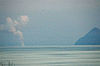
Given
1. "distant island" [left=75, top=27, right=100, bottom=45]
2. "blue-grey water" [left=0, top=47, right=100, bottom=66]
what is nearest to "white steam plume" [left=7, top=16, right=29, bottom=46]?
A: "blue-grey water" [left=0, top=47, right=100, bottom=66]

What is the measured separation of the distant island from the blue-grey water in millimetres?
114

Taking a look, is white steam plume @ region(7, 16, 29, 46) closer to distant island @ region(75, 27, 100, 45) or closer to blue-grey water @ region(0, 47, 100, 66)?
blue-grey water @ region(0, 47, 100, 66)

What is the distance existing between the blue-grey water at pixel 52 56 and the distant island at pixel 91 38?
114 millimetres

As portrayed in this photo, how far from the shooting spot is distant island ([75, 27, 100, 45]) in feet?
10.4

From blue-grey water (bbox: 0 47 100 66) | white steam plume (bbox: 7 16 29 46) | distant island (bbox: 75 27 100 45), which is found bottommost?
blue-grey water (bbox: 0 47 100 66)

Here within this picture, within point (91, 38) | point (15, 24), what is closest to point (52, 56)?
point (91, 38)

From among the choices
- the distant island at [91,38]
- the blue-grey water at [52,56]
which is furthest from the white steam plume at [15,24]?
the distant island at [91,38]

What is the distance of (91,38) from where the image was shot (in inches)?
126

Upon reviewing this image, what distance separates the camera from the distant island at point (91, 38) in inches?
125

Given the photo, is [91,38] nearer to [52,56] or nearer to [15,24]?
[52,56]

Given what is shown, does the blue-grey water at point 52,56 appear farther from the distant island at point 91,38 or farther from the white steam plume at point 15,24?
the white steam plume at point 15,24

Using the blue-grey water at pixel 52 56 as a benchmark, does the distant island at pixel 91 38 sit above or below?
above

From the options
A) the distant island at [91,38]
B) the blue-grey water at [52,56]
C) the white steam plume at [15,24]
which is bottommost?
the blue-grey water at [52,56]

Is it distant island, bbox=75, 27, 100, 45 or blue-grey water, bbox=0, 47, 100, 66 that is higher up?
distant island, bbox=75, 27, 100, 45
